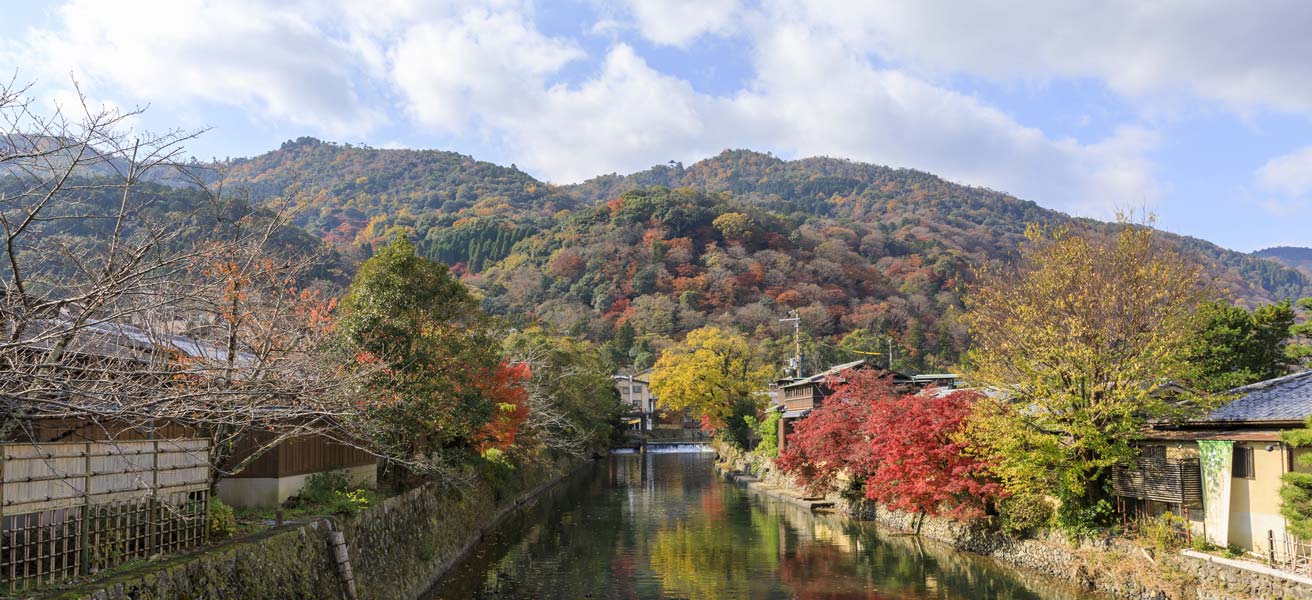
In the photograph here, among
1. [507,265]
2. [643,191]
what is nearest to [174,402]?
[507,265]

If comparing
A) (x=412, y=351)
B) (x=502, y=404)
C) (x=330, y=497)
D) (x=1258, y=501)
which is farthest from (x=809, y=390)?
(x=330, y=497)

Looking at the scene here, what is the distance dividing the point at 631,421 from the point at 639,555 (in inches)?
2783

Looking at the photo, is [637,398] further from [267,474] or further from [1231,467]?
[1231,467]

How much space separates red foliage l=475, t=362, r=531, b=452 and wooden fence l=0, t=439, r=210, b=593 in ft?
46.8

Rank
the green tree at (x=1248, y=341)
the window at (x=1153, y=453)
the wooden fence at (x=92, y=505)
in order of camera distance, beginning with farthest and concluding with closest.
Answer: the green tree at (x=1248, y=341), the window at (x=1153, y=453), the wooden fence at (x=92, y=505)

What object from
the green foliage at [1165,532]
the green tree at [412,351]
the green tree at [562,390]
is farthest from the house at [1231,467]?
the green tree at [562,390]

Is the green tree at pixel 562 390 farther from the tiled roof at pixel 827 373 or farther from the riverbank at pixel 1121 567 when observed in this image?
the riverbank at pixel 1121 567

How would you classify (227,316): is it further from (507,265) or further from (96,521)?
(507,265)

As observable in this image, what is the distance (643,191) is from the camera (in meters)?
129

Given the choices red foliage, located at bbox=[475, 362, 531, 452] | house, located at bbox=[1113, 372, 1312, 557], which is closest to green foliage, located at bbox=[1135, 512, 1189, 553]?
house, located at bbox=[1113, 372, 1312, 557]

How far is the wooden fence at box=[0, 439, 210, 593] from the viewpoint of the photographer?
30.3ft

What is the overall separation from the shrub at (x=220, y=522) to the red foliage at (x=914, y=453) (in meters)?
19.8

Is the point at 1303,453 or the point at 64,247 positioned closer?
the point at 64,247

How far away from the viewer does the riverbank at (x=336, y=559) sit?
35.3 ft
